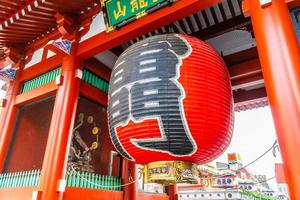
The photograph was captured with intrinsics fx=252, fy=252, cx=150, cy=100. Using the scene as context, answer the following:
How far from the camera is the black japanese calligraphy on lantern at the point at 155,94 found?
1.87 metres

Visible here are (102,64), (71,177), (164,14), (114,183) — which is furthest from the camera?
(102,64)

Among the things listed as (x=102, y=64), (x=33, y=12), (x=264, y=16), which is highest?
(x=33, y=12)

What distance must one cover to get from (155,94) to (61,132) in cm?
195

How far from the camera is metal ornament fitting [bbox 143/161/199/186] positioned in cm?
193

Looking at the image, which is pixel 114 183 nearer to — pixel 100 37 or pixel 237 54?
Result: pixel 100 37

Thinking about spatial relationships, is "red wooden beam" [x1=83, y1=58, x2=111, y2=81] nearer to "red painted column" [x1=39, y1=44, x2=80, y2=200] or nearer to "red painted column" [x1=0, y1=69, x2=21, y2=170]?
"red painted column" [x1=39, y1=44, x2=80, y2=200]

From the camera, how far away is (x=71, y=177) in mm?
3420

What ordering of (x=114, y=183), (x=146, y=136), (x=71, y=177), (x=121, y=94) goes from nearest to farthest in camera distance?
(x=146, y=136), (x=121, y=94), (x=71, y=177), (x=114, y=183)

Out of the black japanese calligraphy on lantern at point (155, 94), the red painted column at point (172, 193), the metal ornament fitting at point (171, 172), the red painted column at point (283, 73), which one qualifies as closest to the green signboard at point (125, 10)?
the black japanese calligraphy on lantern at point (155, 94)

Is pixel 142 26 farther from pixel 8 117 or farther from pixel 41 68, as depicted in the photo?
pixel 8 117

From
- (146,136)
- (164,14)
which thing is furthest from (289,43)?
(164,14)

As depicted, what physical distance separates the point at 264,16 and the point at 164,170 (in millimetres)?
1553

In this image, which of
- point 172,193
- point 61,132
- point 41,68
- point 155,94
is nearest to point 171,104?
point 155,94

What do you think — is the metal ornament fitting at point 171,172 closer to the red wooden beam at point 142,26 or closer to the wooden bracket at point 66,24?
the red wooden beam at point 142,26
